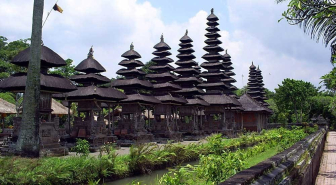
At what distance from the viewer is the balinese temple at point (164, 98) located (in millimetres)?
28859

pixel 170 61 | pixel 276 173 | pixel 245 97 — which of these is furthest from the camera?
pixel 245 97

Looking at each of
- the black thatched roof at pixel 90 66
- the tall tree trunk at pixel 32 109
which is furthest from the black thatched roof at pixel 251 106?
the tall tree trunk at pixel 32 109

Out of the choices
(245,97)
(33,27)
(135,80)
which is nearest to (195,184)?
(33,27)

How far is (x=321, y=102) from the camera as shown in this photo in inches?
2309

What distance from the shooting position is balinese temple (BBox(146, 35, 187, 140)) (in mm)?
28859

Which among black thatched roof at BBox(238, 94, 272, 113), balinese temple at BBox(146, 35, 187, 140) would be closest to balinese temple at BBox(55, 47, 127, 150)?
balinese temple at BBox(146, 35, 187, 140)

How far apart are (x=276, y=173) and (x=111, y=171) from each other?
23.6 ft

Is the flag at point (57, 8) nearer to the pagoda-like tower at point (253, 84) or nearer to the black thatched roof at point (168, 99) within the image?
the black thatched roof at point (168, 99)

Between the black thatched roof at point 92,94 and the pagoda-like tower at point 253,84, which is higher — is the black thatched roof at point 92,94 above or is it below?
below

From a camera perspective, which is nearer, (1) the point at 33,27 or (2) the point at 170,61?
(1) the point at 33,27

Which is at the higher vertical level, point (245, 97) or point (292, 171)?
point (245, 97)

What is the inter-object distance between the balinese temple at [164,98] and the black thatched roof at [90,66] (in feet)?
25.9

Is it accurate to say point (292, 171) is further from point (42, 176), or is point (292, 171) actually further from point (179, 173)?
point (42, 176)

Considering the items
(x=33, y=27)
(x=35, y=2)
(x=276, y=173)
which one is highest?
(x=35, y=2)
